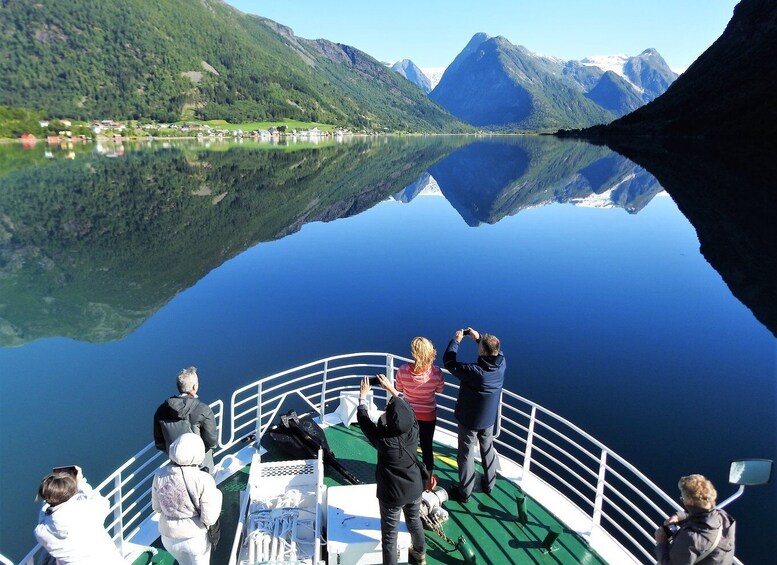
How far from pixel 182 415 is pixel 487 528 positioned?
444 centimetres

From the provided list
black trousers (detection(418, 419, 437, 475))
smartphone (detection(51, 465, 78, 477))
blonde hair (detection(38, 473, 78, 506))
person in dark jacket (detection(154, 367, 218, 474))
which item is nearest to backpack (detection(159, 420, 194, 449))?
person in dark jacket (detection(154, 367, 218, 474))

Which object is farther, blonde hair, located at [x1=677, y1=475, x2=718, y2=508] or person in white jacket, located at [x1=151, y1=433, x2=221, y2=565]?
person in white jacket, located at [x1=151, y1=433, x2=221, y2=565]

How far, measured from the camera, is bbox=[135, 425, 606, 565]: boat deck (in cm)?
596

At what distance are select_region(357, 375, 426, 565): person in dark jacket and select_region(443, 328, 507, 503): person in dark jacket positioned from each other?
4.69 ft

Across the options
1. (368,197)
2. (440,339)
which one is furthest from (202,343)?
(368,197)

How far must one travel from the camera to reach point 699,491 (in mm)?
3639

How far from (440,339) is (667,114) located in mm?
143572

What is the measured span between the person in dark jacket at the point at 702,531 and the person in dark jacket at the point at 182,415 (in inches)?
194

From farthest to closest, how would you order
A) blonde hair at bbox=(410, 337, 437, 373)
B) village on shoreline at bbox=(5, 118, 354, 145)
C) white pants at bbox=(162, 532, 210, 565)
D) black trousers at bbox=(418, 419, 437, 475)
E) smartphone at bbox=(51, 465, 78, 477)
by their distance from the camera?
village on shoreline at bbox=(5, 118, 354, 145), black trousers at bbox=(418, 419, 437, 475), blonde hair at bbox=(410, 337, 437, 373), white pants at bbox=(162, 532, 210, 565), smartphone at bbox=(51, 465, 78, 477)

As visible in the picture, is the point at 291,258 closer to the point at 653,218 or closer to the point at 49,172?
the point at 653,218

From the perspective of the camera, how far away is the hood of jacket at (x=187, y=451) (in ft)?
14.3

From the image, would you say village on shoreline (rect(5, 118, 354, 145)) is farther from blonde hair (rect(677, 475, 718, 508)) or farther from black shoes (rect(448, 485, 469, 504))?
blonde hair (rect(677, 475, 718, 508))

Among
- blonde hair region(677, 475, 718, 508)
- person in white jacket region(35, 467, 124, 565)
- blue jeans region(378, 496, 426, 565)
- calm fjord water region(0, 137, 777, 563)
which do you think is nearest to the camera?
blonde hair region(677, 475, 718, 508)

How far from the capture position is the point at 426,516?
632 cm
